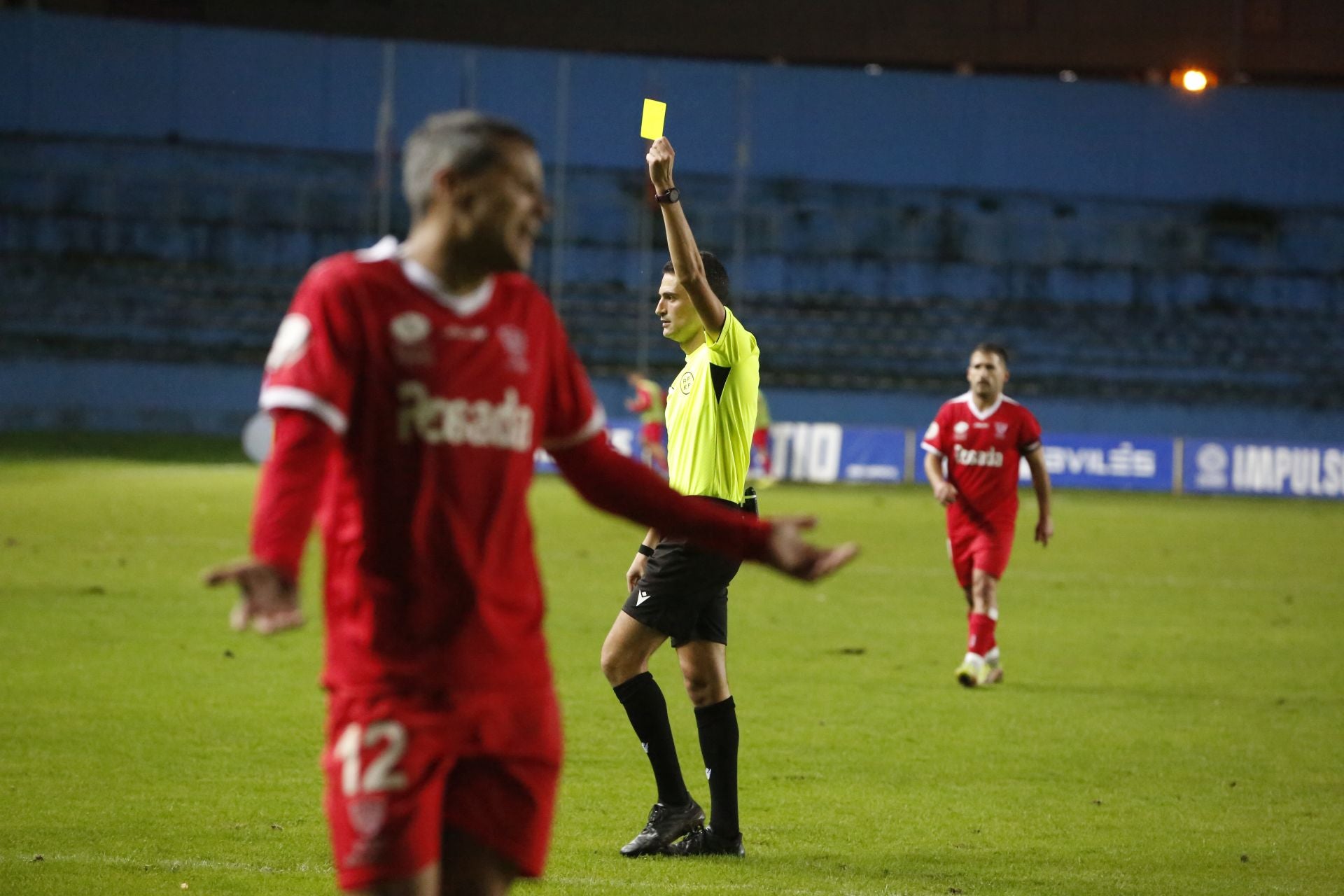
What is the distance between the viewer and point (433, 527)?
323 cm

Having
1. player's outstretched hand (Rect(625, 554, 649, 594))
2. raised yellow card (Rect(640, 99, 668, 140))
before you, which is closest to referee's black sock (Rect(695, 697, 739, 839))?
player's outstretched hand (Rect(625, 554, 649, 594))

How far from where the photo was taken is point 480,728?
128 inches

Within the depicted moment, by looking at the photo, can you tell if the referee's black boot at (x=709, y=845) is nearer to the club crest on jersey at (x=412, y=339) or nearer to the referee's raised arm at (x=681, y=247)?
the referee's raised arm at (x=681, y=247)

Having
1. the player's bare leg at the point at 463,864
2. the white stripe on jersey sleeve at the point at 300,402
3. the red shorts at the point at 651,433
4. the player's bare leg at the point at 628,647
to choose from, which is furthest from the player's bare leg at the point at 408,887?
the red shorts at the point at 651,433

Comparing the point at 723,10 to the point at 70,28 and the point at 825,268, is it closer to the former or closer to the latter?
the point at 825,268

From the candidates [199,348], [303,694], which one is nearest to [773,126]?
[199,348]

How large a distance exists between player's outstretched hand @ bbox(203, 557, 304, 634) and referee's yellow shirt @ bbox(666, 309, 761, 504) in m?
3.55

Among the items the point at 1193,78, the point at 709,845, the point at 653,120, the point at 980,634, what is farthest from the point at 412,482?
the point at 1193,78

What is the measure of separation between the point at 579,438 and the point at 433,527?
0.54 metres

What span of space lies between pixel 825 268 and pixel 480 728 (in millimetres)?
41825

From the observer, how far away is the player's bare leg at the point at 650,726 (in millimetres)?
6469

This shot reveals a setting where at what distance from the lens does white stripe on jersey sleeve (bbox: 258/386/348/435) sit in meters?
3.02

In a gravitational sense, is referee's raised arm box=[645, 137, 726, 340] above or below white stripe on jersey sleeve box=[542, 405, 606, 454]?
above

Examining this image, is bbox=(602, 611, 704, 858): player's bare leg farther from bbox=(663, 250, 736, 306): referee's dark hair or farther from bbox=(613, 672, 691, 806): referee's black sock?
bbox=(663, 250, 736, 306): referee's dark hair
